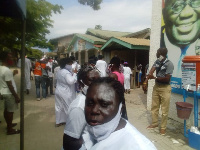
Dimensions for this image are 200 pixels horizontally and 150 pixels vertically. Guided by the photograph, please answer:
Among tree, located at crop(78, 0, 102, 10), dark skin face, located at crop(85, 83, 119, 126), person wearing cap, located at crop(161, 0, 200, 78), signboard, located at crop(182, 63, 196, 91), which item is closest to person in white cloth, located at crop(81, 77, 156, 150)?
dark skin face, located at crop(85, 83, 119, 126)

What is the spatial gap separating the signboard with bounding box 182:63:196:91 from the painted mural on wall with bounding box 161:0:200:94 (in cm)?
97

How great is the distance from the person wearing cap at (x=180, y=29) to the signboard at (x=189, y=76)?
46.1 inches

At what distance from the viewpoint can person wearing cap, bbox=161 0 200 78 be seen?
4.64m

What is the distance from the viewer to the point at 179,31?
16.8ft

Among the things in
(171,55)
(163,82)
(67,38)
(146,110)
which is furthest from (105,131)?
(67,38)

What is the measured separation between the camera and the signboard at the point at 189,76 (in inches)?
141

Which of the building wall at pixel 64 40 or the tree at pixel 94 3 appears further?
the building wall at pixel 64 40

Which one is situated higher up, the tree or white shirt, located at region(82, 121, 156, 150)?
the tree

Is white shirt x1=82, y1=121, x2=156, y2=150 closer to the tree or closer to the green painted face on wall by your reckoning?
the green painted face on wall

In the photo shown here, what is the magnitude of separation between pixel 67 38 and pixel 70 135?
28203 millimetres

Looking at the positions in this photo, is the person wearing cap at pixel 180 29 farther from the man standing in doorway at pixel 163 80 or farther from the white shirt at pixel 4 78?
the white shirt at pixel 4 78

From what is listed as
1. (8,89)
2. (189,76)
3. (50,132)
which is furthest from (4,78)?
(189,76)

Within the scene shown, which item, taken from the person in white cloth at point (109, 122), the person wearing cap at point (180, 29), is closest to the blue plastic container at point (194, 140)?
the person wearing cap at point (180, 29)

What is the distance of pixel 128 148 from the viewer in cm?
94
